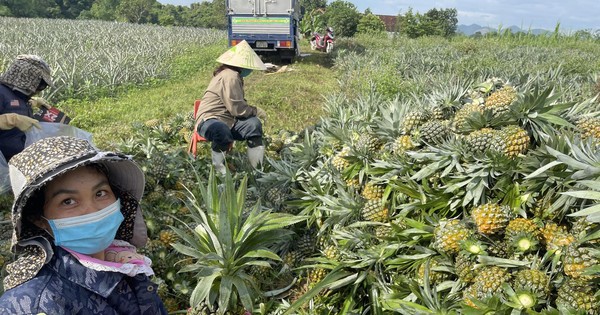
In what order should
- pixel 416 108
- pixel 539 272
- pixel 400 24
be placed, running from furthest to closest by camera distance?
pixel 400 24, pixel 416 108, pixel 539 272

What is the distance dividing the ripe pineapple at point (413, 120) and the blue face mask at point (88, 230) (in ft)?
A: 6.52

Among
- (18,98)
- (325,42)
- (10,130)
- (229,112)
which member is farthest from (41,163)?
(325,42)

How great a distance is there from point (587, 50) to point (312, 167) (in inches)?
683

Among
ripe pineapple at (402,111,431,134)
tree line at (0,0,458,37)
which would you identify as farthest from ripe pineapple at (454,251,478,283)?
tree line at (0,0,458,37)

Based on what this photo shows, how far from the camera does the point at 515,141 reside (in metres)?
2.44

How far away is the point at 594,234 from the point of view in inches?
75.3

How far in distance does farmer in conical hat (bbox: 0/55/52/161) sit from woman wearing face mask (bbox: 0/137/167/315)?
274 cm

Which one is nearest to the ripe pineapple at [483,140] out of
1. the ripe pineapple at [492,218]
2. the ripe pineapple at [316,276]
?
the ripe pineapple at [492,218]

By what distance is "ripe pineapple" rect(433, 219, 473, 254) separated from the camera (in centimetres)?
228

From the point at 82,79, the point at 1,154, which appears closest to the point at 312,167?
the point at 1,154

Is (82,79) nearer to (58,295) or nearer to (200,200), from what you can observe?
(200,200)

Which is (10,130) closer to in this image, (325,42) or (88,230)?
(88,230)

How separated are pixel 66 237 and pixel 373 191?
6.32ft

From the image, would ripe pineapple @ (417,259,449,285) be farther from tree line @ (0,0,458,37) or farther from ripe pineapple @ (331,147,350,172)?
tree line @ (0,0,458,37)
